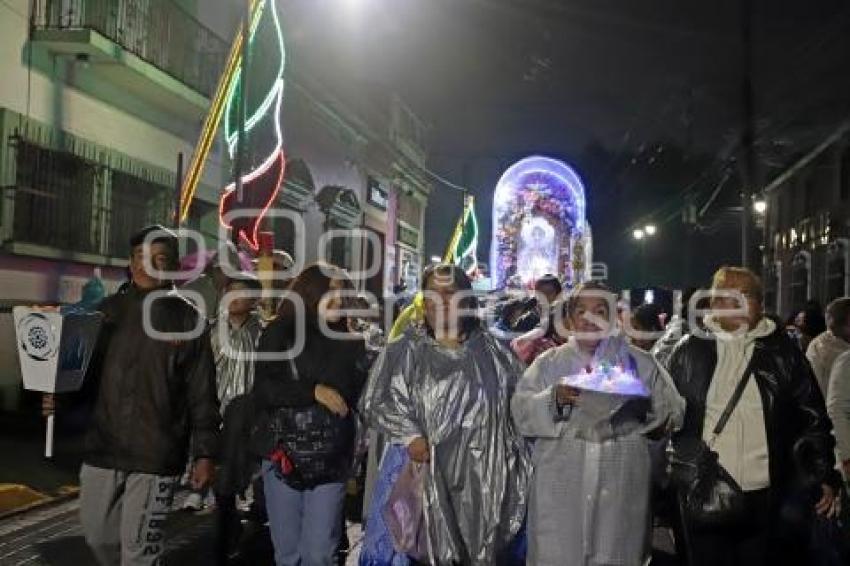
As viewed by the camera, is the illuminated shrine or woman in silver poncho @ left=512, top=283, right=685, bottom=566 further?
the illuminated shrine

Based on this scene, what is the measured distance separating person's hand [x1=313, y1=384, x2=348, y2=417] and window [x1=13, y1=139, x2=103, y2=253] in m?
7.90

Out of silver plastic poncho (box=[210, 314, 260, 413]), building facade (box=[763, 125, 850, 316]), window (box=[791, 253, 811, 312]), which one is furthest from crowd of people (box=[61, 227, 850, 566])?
window (box=[791, 253, 811, 312])

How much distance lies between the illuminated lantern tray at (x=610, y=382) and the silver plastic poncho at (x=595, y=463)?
40 millimetres

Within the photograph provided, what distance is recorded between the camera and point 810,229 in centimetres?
2581

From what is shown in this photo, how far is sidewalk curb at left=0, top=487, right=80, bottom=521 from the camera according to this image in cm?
786

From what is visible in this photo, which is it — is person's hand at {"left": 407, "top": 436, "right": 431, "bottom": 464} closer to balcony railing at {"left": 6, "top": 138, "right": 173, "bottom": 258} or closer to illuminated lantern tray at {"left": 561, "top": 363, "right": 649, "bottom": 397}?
illuminated lantern tray at {"left": 561, "top": 363, "right": 649, "bottom": 397}

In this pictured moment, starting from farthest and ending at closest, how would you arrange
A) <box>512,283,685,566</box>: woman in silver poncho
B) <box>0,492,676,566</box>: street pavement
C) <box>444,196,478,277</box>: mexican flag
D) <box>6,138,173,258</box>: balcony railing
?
<box>444,196,478,277</box>: mexican flag, <box>6,138,173,258</box>: balcony railing, <box>0,492,676,566</box>: street pavement, <box>512,283,685,566</box>: woman in silver poncho

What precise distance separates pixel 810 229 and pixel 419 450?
2331 centimetres

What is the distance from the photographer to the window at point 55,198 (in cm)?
1184

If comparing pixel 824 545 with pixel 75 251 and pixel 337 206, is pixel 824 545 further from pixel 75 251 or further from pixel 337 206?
pixel 337 206

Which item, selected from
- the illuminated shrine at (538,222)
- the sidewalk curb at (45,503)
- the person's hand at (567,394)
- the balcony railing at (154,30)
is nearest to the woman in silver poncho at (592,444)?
the person's hand at (567,394)

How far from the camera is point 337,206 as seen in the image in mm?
25234

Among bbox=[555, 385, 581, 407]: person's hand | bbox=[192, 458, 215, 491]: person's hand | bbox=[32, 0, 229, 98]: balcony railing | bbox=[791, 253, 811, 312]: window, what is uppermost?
bbox=[32, 0, 229, 98]: balcony railing

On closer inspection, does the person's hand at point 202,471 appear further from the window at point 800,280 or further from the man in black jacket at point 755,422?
the window at point 800,280
